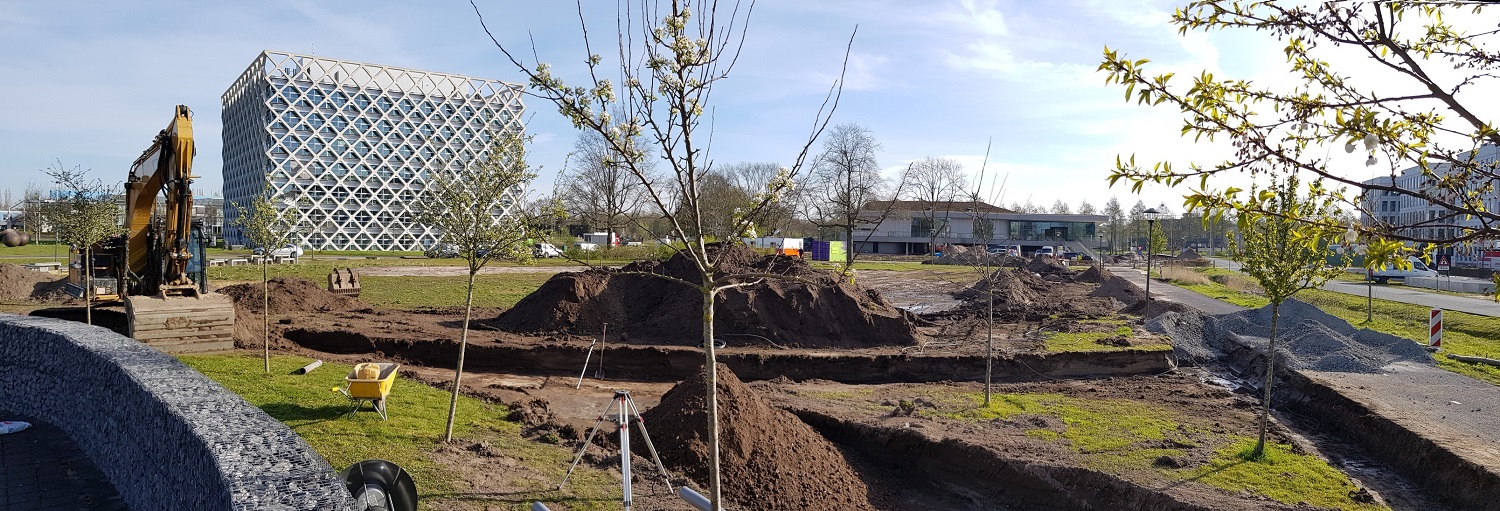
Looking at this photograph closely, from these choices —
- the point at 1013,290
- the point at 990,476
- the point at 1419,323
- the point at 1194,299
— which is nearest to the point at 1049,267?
the point at 1194,299

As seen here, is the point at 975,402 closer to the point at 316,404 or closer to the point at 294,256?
the point at 316,404

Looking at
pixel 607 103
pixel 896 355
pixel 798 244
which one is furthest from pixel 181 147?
pixel 798 244

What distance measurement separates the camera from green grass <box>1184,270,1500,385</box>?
53.4 feet

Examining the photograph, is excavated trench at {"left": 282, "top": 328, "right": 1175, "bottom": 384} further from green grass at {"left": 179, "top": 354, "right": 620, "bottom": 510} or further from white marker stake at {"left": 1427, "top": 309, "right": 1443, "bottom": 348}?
white marker stake at {"left": 1427, "top": 309, "right": 1443, "bottom": 348}

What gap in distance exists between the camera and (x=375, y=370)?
9.17 metres

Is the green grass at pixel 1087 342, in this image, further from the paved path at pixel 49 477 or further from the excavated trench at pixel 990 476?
the paved path at pixel 49 477

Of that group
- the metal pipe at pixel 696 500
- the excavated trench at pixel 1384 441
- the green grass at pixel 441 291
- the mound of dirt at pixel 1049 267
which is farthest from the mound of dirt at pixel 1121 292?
the metal pipe at pixel 696 500

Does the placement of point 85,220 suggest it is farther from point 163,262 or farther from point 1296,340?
point 1296,340

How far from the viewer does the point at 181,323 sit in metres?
13.4

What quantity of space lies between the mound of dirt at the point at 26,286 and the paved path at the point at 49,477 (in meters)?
19.5

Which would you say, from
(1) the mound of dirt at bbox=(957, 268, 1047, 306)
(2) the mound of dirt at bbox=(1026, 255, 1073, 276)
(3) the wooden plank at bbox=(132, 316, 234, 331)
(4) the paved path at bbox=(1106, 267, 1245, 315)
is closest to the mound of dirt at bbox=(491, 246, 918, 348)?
(3) the wooden plank at bbox=(132, 316, 234, 331)

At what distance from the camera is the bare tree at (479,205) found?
28.8 feet

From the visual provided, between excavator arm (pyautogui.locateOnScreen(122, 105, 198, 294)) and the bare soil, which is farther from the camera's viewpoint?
excavator arm (pyautogui.locateOnScreen(122, 105, 198, 294))

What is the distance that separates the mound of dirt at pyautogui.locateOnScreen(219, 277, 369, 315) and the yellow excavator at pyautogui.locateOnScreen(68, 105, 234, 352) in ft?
10.5
